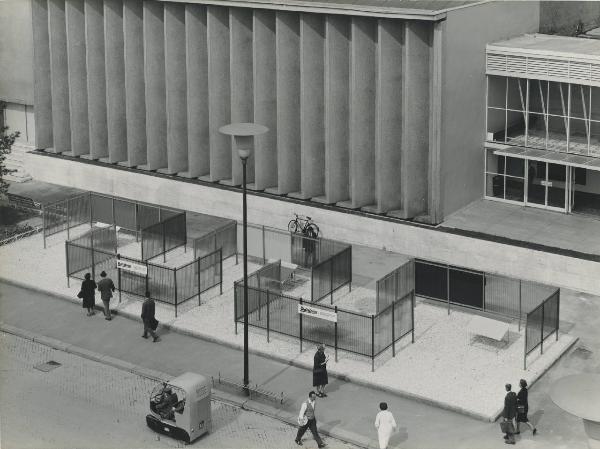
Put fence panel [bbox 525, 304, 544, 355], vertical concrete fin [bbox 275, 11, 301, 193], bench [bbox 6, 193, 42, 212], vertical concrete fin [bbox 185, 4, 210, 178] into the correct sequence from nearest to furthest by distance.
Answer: fence panel [bbox 525, 304, 544, 355] < vertical concrete fin [bbox 275, 11, 301, 193] < vertical concrete fin [bbox 185, 4, 210, 178] < bench [bbox 6, 193, 42, 212]

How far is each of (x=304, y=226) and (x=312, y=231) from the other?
0.78 metres

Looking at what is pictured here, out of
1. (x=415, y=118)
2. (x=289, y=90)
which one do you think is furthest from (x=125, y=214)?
(x=415, y=118)

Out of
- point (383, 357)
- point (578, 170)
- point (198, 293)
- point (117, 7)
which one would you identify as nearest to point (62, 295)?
point (198, 293)

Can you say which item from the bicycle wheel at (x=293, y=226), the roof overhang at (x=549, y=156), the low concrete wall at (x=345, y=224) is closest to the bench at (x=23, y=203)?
Result: the low concrete wall at (x=345, y=224)

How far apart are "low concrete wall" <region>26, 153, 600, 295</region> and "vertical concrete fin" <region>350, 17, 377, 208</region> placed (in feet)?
3.38

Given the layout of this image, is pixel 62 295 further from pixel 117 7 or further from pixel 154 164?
pixel 117 7

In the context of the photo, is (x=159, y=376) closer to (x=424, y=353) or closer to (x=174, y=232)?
(x=424, y=353)

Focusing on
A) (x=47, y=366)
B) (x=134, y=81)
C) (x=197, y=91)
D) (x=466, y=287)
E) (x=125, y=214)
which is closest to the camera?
(x=47, y=366)

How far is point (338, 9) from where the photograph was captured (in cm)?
3731

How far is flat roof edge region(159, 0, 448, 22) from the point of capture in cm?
3550

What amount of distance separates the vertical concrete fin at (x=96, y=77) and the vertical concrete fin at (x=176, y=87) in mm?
3473

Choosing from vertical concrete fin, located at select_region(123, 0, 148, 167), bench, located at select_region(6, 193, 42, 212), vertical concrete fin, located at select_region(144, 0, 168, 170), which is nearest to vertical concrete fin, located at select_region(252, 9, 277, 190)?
vertical concrete fin, located at select_region(144, 0, 168, 170)

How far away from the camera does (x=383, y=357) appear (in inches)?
1199

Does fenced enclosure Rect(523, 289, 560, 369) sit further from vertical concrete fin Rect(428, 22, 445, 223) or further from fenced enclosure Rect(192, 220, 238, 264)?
fenced enclosure Rect(192, 220, 238, 264)
